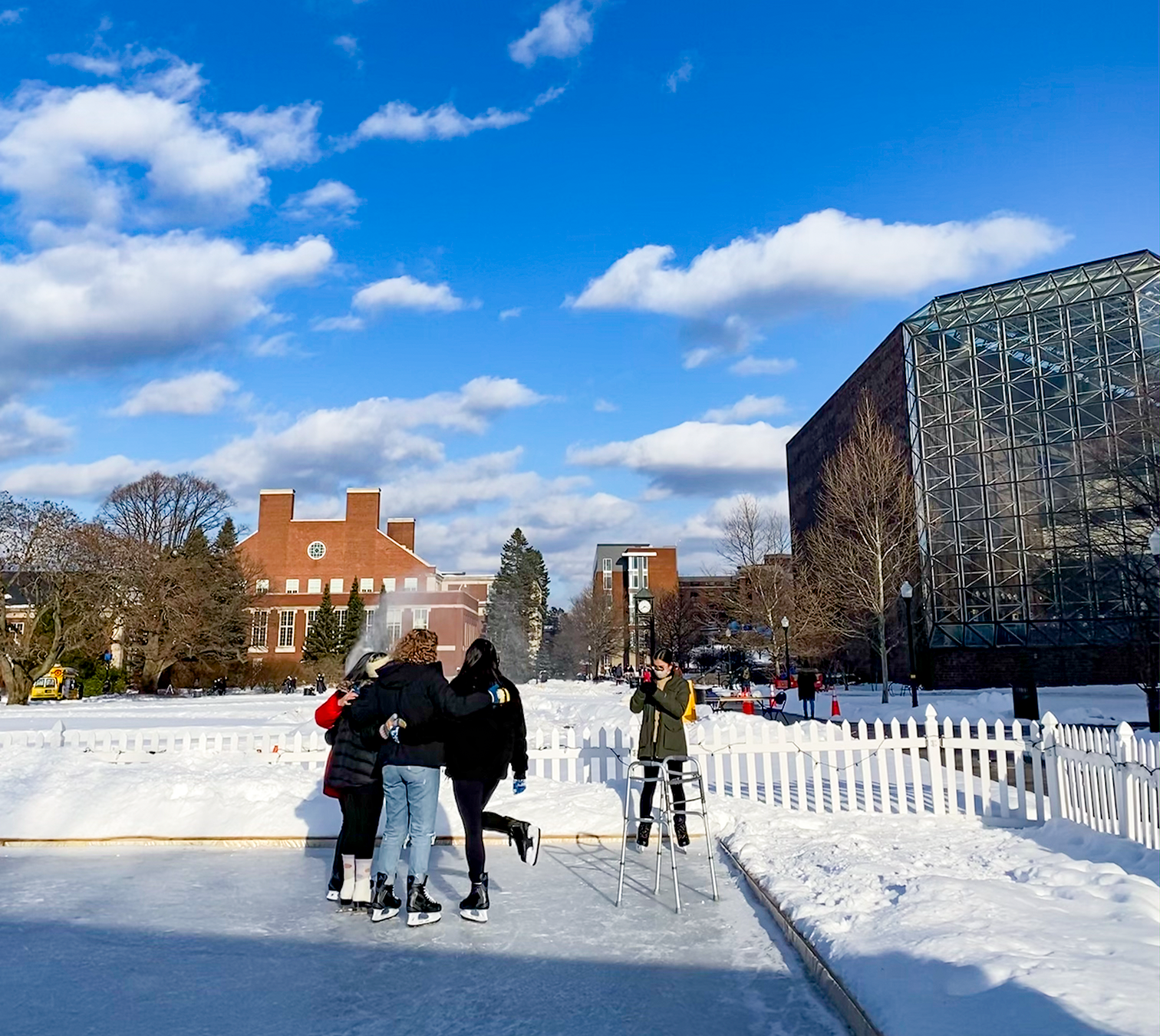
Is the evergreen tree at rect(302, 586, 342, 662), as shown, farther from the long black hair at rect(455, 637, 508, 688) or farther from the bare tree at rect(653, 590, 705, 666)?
the long black hair at rect(455, 637, 508, 688)

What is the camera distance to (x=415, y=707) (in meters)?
6.11

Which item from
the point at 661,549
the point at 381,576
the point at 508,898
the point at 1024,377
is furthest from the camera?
the point at 661,549

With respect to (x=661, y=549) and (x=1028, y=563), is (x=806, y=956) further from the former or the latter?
(x=661, y=549)

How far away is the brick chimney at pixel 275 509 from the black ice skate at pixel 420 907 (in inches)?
2882

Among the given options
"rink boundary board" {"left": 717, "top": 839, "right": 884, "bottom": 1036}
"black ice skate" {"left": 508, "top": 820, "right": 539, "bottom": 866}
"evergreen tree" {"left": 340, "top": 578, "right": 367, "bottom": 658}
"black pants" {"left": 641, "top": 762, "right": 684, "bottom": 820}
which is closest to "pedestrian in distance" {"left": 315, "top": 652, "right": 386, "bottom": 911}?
"black ice skate" {"left": 508, "top": 820, "right": 539, "bottom": 866}

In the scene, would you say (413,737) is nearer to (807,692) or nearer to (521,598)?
(807,692)

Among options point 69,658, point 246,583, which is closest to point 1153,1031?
point 69,658

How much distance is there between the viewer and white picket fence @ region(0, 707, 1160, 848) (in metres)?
7.96

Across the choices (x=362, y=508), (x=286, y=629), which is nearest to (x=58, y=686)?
Result: (x=286, y=629)

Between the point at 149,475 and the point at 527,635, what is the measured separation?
4778 centimetres

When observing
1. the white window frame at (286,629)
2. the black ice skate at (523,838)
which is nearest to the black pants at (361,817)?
the black ice skate at (523,838)

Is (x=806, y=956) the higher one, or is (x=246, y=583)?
(x=246, y=583)

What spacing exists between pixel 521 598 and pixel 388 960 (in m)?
90.9

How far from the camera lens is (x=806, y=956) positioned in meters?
5.25
